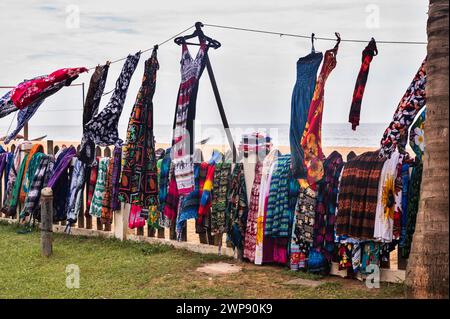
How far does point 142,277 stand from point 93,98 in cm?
353

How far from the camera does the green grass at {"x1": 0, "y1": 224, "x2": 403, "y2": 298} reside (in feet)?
19.2

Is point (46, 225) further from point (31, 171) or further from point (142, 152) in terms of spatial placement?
point (31, 171)

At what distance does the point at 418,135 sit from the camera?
5.77 m

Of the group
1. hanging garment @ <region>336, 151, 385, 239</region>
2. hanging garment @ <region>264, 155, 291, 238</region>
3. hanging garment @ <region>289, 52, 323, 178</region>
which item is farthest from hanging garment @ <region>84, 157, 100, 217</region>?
hanging garment @ <region>336, 151, 385, 239</region>

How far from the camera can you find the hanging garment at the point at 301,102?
6.45m

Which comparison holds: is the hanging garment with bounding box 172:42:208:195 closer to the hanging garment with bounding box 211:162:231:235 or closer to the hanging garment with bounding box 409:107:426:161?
the hanging garment with bounding box 211:162:231:235

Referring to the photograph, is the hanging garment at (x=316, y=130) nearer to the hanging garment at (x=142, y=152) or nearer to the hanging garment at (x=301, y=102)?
the hanging garment at (x=301, y=102)

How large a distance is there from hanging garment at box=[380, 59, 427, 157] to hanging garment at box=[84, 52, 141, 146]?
13.2 ft

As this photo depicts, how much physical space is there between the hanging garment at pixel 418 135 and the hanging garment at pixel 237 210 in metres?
2.36

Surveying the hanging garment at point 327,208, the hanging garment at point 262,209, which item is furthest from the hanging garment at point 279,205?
the hanging garment at point 327,208

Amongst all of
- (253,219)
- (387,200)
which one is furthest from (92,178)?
(387,200)

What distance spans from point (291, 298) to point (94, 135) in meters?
4.27
